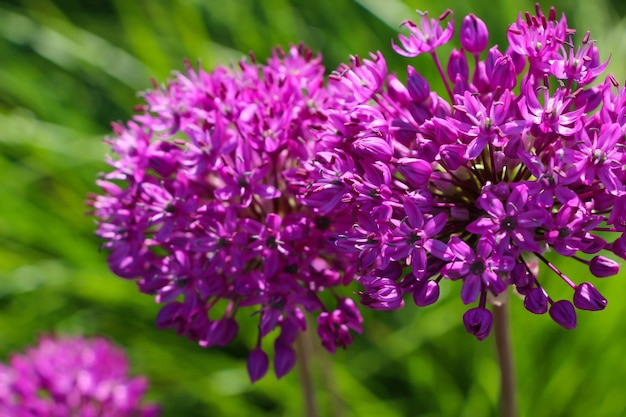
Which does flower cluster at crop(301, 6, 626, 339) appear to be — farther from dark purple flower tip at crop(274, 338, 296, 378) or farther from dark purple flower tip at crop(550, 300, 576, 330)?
dark purple flower tip at crop(274, 338, 296, 378)

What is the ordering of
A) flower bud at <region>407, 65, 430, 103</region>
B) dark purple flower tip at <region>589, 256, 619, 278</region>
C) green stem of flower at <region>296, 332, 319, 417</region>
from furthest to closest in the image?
green stem of flower at <region>296, 332, 319, 417</region>, flower bud at <region>407, 65, 430, 103</region>, dark purple flower tip at <region>589, 256, 619, 278</region>

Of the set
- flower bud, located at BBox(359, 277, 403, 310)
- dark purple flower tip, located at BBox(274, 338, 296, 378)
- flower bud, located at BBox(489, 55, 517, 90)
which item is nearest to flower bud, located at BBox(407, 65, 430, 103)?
flower bud, located at BBox(489, 55, 517, 90)

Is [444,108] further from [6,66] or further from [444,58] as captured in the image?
[6,66]

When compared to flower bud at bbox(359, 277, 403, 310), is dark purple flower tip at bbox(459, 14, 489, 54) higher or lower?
higher

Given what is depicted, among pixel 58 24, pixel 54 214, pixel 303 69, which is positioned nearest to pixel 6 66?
pixel 58 24

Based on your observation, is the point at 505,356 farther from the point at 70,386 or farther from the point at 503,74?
the point at 70,386

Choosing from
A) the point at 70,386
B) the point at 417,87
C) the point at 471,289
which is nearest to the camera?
the point at 471,289

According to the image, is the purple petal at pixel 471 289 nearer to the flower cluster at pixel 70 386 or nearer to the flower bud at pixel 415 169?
the flower bud at pixel 415 169

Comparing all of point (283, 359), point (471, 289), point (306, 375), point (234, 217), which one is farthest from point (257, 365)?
point (471, 289)
